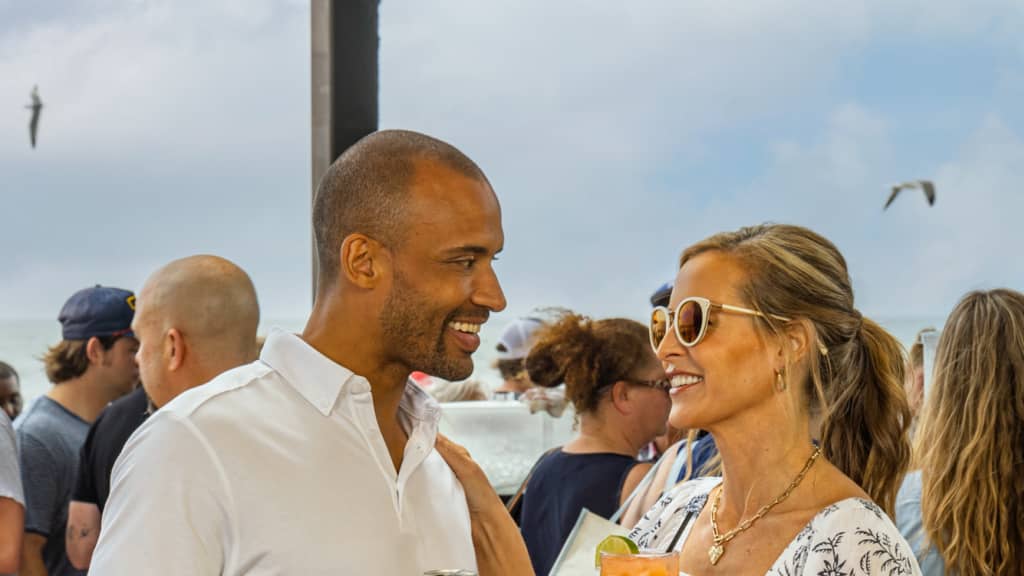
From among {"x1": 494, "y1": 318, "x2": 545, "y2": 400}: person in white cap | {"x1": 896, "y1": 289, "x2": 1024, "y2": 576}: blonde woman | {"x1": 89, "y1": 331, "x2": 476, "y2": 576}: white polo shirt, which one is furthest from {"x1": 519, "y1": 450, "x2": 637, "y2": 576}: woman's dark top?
{"x1": 494, "y1": 318, "x2": 545, "y2": 400}: person in white cap

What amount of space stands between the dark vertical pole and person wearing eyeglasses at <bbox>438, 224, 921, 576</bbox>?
137 centimetres

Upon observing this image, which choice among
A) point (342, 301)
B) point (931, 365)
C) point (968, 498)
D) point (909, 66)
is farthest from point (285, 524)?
point (909, 66)

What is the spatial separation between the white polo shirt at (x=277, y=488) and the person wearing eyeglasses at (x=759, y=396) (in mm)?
176

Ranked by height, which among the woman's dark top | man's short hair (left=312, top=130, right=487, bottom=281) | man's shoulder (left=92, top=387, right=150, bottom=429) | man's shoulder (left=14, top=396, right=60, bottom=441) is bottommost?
the woman's dark top

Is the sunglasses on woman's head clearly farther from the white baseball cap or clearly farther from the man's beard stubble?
the white baseball cap

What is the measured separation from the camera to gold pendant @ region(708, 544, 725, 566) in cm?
186

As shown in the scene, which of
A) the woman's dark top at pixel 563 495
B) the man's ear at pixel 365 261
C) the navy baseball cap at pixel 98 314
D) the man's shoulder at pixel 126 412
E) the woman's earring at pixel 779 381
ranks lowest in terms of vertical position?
the woman's dark top at pixel 563 495

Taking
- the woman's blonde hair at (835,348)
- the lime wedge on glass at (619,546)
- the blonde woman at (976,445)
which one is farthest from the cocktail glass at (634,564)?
the blonde woman at (976,445)

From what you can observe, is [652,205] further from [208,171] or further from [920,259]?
[208,171]

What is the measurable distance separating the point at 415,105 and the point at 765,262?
105 inches

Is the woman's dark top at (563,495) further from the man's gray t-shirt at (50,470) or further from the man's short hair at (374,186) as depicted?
the man's short hair at (374,186)

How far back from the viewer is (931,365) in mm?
2824

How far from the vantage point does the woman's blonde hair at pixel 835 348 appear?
1.92m

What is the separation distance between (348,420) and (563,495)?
165 cm
